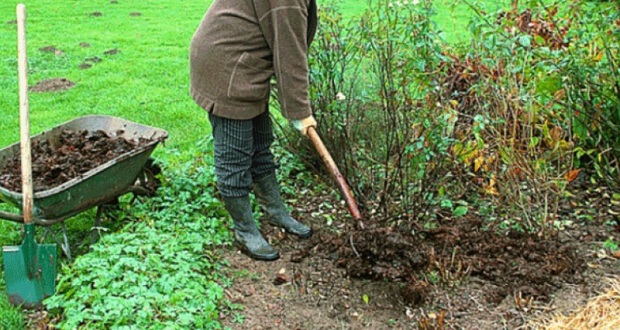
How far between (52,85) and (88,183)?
4.06 meters

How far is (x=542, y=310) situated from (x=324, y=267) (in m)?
1.18

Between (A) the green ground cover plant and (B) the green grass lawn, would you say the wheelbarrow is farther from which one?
(B) the green grass lawn

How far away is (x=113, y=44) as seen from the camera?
8859mm

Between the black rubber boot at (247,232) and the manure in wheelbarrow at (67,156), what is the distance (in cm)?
74

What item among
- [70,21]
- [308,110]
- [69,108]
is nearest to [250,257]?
[308,110]

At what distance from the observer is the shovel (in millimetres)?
3236

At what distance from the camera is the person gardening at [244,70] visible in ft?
10.3

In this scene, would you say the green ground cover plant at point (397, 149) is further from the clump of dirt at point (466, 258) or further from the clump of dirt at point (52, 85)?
the clump of dirt at point (52, 85)

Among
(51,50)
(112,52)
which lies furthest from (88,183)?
(51,50)

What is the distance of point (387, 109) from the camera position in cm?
369

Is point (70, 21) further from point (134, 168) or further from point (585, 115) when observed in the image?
point (585, 115)

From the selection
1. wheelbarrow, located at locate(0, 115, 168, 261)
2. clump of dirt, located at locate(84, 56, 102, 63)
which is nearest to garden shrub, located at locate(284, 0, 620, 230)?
wheelbarrow, located at locate(0, 115, 168, 261)

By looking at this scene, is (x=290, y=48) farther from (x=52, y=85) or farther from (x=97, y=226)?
(x=52, y=85)

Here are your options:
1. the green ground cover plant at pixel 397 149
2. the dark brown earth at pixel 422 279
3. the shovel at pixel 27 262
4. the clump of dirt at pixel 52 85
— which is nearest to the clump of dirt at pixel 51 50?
the clump of dirt at pixel 52 85
